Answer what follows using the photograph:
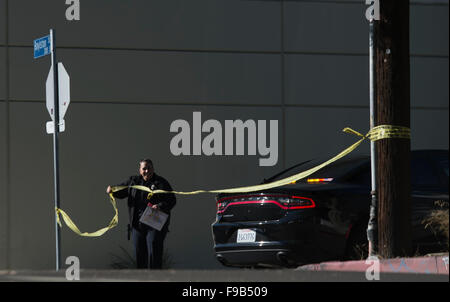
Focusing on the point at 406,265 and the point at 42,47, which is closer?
the point at 406,265

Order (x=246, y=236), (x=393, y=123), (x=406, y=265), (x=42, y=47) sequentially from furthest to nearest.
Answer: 1. (x=42, y=47)
2. (x=246, y=236)
3. (x=393, y=123)
4. (x=406, y=265)

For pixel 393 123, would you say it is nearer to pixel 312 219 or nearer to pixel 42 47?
pixel 312 219

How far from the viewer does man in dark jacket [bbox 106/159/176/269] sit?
12.2 m

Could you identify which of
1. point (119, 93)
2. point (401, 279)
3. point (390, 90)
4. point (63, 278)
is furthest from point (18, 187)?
point (401, 279)

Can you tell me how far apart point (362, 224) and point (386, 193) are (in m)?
0.67

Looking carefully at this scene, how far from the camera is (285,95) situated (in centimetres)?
1588

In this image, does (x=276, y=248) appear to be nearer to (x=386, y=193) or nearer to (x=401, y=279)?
(x=386, y=193)

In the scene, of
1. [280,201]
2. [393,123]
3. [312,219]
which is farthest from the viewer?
[280,201]

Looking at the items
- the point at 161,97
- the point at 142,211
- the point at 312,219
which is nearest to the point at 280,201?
the point at 312,219

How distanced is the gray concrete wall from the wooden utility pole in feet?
18.1

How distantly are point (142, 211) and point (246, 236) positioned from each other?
213 cm

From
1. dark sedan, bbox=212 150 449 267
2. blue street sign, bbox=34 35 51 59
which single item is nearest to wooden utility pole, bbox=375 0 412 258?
dark sedan, bbox=212 150 449 267

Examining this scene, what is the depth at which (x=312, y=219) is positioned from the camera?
33.7ft

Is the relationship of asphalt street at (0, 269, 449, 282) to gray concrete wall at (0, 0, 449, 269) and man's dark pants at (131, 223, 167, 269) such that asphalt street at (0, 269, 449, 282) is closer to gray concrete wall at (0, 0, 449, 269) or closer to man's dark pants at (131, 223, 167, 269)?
man's dark pants at (131, 223, 167, 269)
